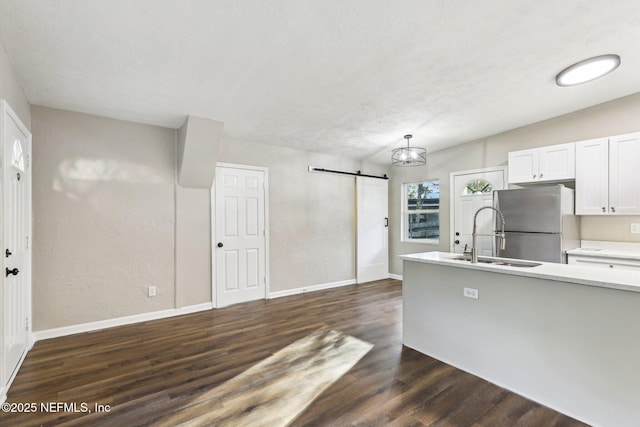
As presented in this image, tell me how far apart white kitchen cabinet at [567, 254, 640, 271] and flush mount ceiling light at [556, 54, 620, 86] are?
189cm

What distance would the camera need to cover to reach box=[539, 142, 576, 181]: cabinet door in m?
3.61

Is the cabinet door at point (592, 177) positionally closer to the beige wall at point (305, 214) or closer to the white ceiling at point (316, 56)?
the white ceiling at point (316, 56)

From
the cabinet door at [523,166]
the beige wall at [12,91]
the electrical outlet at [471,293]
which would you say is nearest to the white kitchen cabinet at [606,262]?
the cabinet door at [523,166]

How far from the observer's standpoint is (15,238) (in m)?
2.57

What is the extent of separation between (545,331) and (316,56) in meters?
2.71

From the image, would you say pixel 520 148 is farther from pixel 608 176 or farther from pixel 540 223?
pixel 540 223

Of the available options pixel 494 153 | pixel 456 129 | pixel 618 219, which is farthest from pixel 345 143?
pixel 618 219

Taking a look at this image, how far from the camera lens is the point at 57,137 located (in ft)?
10.9

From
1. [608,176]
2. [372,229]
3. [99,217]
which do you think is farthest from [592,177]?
[99,217]

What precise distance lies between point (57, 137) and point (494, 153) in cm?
594

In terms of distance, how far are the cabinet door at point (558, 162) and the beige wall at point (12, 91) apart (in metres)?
5.58

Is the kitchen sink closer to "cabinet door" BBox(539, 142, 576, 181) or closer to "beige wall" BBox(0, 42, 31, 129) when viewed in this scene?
"cabinet door" BBox(539, 142, 576, 181)

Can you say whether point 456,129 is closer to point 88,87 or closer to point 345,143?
point 345,143

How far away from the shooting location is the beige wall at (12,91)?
86.5 inches
